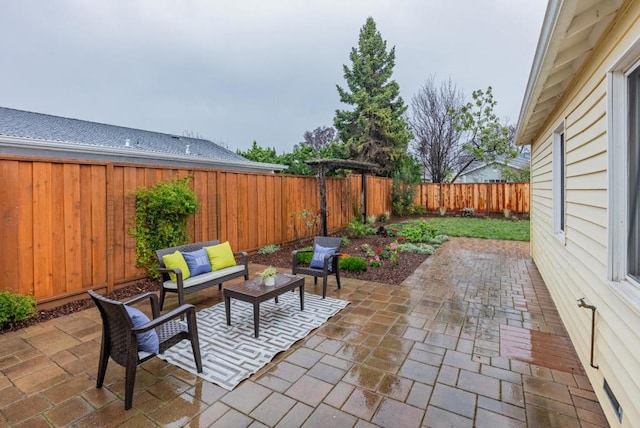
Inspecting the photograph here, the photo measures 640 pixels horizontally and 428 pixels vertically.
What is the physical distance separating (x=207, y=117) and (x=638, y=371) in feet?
73.5

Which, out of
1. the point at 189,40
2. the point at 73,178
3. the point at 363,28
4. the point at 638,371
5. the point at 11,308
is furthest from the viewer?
the point at 363,28

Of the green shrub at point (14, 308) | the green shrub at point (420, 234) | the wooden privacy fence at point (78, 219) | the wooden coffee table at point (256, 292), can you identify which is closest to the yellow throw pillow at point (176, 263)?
the wooden coffee table at point (256, 292)

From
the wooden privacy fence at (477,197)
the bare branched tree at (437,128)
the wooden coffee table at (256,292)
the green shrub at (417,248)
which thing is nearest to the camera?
the wooden coffee table at (256,292)

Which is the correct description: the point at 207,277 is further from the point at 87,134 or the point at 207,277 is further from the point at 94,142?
the point at 87,134

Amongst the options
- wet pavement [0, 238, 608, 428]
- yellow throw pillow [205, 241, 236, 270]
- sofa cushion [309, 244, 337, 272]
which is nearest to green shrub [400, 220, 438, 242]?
sofa cushion [309, 244, 337, 272]

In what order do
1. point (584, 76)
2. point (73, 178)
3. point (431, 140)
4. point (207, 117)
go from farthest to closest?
point (207, 117), point (431, 140), point (73, 178), point (584, 76)

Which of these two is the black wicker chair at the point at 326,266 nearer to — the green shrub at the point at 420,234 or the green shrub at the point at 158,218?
the green shrub at the point at 158,218

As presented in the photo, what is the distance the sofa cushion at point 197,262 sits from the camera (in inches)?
160

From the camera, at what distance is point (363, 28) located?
16.2 metres

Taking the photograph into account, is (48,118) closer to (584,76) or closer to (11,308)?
(11,308)

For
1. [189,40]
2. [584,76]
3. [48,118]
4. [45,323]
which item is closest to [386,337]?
[584,76]

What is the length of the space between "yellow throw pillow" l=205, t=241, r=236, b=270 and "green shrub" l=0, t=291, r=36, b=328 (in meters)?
2.03

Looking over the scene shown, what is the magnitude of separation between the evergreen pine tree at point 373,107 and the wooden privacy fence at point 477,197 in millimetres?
2472

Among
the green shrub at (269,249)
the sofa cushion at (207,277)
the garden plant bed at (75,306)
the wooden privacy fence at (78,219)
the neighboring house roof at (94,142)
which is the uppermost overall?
the neighboring house roof at (94,142)
